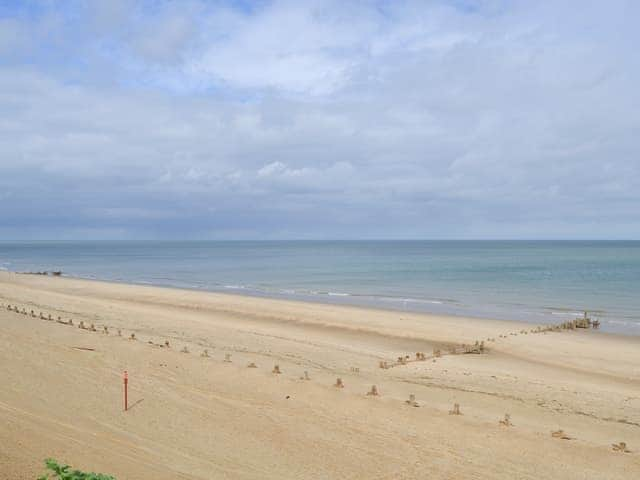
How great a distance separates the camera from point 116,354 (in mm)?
17641

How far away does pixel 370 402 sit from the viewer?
1351cm

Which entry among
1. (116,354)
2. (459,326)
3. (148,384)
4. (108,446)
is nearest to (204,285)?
(459,326)

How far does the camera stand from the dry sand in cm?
981

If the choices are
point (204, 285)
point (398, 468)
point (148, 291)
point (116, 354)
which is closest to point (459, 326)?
point (116, 354)

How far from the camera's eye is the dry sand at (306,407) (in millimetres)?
9812

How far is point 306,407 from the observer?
1308 cm

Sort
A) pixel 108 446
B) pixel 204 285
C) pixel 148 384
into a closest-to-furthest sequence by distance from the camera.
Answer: pixel 108 446, pixel 148 384, pixel 204 285

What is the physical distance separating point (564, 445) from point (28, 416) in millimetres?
10685

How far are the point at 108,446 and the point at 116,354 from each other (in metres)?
8.30

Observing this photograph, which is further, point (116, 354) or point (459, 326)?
point (459, 326)

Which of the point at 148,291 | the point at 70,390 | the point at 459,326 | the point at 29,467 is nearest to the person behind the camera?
the point at 29,467

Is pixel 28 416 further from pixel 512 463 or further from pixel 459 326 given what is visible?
pixel 459 326

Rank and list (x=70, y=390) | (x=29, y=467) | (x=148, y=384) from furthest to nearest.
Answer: (x=148, y=384), (x=70, y=390), (x=29, y=467)

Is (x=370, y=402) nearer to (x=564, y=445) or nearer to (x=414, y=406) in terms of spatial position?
(x=414, y=406)
